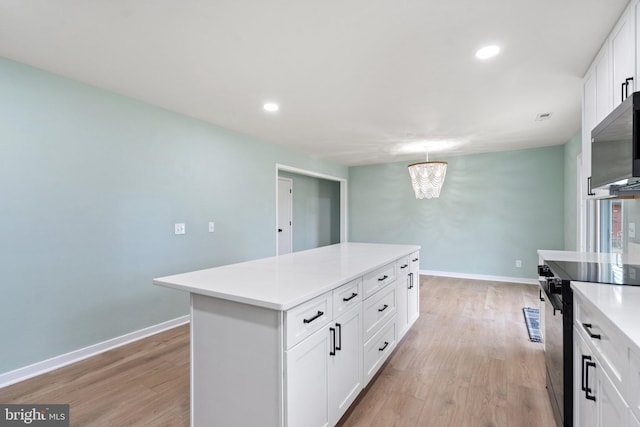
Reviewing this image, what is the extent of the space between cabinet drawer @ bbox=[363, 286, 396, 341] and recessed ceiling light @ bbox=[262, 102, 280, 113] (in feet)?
6.96

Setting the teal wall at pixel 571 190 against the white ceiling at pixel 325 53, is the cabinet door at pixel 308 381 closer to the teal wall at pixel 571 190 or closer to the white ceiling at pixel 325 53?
the white ceiling at pixel 325 53

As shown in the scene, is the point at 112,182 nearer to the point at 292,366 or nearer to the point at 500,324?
the point at 292,366

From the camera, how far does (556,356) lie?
1.67 metres

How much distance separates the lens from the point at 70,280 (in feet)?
8.02

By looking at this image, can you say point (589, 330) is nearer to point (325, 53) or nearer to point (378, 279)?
point (378, 279)

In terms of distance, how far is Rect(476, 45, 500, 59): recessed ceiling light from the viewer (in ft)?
6.53

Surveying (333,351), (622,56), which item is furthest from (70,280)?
(622,56)

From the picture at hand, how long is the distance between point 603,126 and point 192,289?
218 centimetres

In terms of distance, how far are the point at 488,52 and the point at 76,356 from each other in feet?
13.1

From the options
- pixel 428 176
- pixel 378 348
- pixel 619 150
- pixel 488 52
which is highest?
pixel 488 52

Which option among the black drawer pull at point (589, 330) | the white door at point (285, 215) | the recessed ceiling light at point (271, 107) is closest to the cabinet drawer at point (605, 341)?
the black drawer pull at point (589, 330)

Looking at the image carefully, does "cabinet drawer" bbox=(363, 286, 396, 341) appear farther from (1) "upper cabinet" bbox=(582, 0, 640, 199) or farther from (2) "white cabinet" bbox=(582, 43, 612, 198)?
(2) "white cabinet" bbox=(582, 43, 612, 198)

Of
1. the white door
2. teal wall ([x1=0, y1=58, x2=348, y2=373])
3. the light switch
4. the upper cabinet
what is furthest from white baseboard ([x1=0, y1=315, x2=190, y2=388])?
the upper cabinet

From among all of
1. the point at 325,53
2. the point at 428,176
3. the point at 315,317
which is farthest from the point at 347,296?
the point at 428,176
